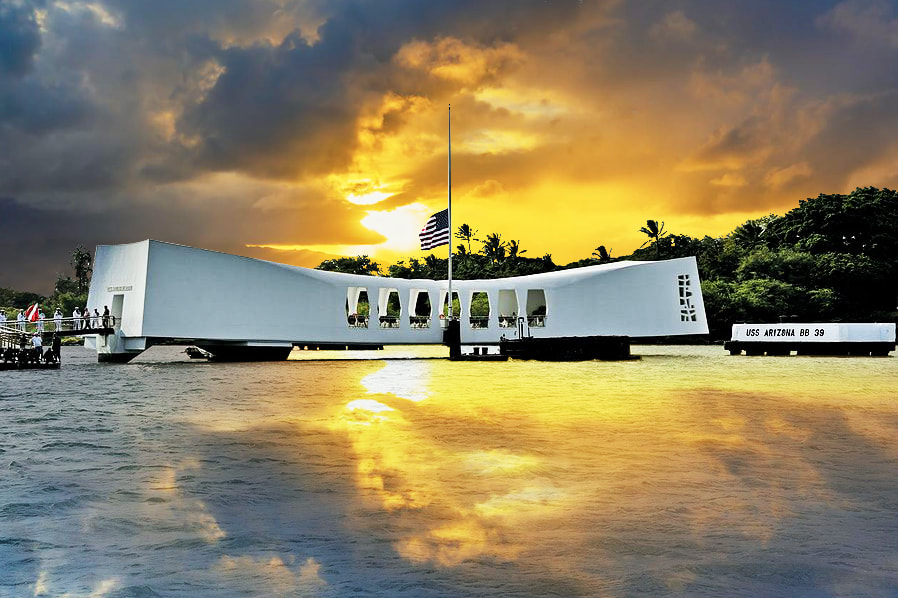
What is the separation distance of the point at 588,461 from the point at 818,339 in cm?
3463

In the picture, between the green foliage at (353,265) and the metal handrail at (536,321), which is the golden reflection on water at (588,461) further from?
the green foliage at (353,265)

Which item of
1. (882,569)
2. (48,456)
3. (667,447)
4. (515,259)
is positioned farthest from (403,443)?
(515,259)

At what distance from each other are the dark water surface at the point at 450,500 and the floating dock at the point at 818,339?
25.9 m

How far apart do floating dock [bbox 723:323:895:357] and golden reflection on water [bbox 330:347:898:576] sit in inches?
787

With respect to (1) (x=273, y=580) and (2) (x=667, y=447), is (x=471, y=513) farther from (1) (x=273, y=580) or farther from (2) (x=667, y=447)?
(2) (x=667, y=447)

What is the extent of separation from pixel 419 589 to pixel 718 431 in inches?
343

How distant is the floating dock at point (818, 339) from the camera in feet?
127

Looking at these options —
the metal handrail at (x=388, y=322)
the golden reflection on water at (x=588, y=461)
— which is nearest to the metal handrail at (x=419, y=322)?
the metal handrail at (x=388, y=322)

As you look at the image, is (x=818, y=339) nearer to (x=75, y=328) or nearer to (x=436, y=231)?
Answer: (x=436, y=231)

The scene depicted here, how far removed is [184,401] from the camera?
17.7 metres

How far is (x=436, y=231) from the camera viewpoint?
38.4 m

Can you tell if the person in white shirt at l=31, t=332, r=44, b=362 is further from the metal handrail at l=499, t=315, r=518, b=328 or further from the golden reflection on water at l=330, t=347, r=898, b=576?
the metal handrail at l=499, t=315, r=518, b=328

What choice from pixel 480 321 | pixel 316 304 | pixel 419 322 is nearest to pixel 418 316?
pixel 419 322

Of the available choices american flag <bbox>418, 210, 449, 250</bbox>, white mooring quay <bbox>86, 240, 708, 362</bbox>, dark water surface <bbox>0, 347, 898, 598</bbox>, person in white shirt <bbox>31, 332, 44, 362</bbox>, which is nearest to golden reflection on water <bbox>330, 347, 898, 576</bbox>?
dark water surface <bbox>0, 347, 898, 598</bbox>
